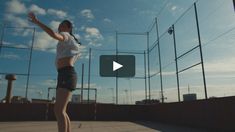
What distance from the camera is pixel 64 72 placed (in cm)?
211

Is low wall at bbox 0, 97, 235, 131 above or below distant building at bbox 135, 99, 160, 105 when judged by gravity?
below

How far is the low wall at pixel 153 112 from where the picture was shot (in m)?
5.26

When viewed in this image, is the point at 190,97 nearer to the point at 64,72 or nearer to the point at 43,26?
the point at 64,72

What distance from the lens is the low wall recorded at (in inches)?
207

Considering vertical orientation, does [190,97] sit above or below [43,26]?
below

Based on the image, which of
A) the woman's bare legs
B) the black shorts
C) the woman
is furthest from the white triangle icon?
the woman's bare legs

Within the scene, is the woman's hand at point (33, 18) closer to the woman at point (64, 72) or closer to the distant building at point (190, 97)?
the woman at point (64, 72)

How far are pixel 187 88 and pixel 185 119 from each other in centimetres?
100

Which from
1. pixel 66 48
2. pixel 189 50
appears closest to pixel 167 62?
pixel 189 50

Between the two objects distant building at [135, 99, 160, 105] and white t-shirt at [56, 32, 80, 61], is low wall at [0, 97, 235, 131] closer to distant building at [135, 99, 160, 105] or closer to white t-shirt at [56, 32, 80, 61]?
distant building at [135, 99, 160, 105]
